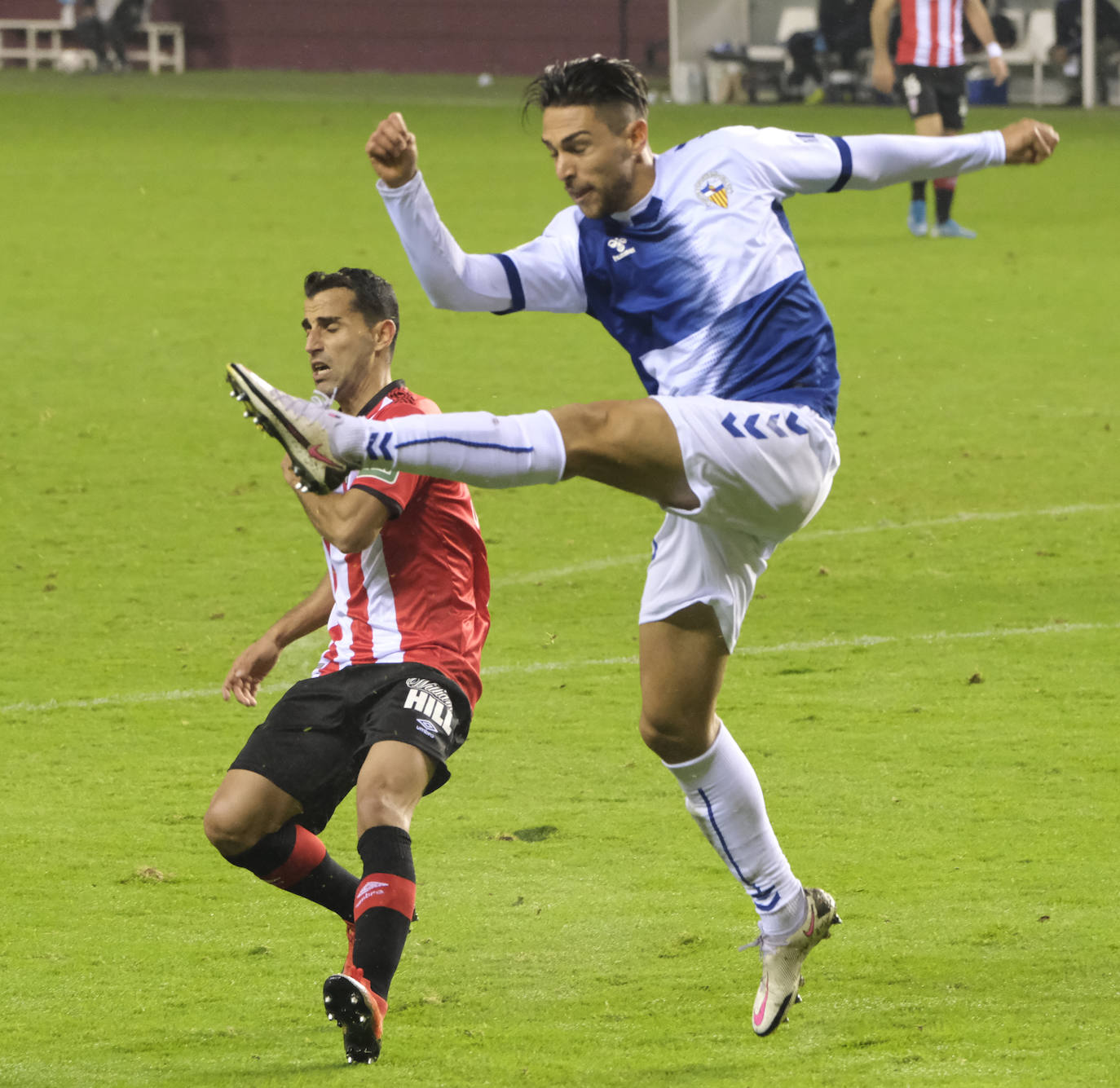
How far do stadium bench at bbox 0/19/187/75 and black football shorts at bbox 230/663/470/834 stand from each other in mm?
33308

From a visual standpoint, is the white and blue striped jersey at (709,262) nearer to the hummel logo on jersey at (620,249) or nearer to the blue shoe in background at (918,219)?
the hummel logo on jersey at (620,249)

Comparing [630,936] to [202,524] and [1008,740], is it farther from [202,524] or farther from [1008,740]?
[202,524]

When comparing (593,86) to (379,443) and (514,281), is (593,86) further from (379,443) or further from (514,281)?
(379,443)

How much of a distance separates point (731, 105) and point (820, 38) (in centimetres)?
244

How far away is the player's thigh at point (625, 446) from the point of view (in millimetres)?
4059

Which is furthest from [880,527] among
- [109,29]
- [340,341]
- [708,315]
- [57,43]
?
[57,43]

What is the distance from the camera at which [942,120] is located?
18.3m

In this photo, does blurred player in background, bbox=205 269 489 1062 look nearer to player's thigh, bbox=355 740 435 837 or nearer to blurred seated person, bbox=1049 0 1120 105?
player's thigh, bbox=355 740 435 837

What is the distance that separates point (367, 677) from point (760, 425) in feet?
3.64

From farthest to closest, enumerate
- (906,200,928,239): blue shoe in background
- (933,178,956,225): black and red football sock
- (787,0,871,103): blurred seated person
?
(787,0,871,103): blurred seated person → (906,200,928,239): blue shoe in background → (933,178,956,225): black and red football sock

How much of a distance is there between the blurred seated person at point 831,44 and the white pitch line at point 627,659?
72.0 feet

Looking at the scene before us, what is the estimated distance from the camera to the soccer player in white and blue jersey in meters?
4.39

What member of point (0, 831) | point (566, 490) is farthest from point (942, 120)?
point (0, 831)

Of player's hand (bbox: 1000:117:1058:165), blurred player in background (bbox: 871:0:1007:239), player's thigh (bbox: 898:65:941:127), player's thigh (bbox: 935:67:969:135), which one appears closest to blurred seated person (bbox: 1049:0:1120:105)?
blurred player in background (bbox: 871:0:1007:239)
